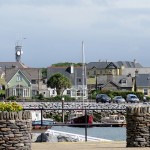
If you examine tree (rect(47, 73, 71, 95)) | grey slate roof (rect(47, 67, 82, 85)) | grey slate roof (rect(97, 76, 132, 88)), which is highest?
grey slate roof (rect(47, 67, 82, 85))

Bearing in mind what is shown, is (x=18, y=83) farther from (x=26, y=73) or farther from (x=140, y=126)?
(x=140, y=126)

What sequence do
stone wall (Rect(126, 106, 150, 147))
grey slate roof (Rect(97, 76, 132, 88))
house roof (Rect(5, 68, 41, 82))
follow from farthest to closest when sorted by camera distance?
grey slate roof (Rect(97, 76, 132, 88)) < house roof (Rect(5, 68, 41, 82)) < stone wall (Rect(126, 106, 150, 147))

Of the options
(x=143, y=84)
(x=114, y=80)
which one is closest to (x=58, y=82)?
(x=143, y=84)

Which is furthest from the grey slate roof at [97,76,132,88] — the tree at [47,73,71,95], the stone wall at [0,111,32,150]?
the stone wall at [0,111,32,150]

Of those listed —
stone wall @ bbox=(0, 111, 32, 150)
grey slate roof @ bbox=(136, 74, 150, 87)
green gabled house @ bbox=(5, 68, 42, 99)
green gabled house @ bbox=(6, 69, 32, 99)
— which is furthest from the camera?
grey slate roof @ bbox=(136, 74, 150, 87)

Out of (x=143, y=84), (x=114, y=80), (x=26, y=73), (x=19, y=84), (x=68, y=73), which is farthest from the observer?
(x=68, y=73)

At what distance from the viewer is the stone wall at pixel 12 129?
789 inches

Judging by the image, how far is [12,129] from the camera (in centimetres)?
2005

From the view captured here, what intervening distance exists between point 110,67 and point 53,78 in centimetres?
5690

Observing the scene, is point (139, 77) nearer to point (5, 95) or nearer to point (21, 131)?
point (5, 95)

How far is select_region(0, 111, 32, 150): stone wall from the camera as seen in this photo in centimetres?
2003

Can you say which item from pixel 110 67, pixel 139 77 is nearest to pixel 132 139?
pixel 139 77

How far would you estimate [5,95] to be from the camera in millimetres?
145125

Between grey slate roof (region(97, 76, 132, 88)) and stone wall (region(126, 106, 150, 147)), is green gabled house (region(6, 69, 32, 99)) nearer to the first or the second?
grey slate roof (region(97, 76, 132, 88))
